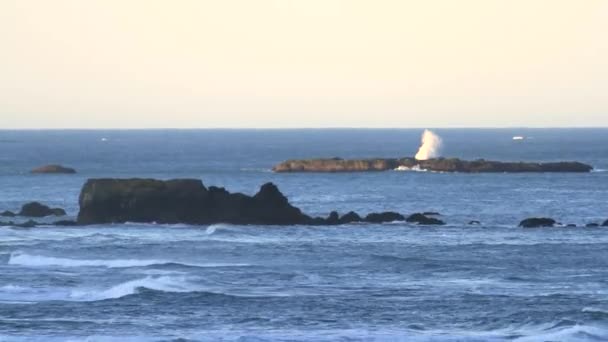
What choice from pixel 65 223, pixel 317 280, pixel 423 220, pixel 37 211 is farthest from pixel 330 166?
pixel 317 280

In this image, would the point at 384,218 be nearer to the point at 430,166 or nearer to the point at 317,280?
the point at 317,280

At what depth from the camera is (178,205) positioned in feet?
242

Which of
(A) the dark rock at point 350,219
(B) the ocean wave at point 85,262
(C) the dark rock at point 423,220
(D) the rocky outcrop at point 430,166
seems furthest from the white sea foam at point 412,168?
(B) the ocean wave at point 85,262

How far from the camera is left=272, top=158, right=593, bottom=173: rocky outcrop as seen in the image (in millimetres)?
126500

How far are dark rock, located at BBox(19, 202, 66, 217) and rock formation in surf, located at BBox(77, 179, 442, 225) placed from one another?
5941mm

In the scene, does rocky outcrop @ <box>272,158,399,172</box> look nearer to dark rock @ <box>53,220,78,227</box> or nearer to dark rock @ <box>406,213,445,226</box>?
dark rock @ <box>406,213,445,226</box>

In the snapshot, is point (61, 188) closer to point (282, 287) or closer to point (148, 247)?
point (148, 247)

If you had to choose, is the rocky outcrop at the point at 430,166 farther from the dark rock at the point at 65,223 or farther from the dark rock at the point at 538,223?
the dark rock at the point at 65,223

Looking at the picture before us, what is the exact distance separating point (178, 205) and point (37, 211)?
31.3ft

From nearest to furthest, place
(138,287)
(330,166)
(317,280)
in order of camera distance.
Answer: (138,287)
(317,280)
(330,166)

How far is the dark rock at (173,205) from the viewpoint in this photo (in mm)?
73125

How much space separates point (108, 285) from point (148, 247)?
11.9 meters

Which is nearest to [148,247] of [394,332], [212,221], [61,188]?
[212,221]

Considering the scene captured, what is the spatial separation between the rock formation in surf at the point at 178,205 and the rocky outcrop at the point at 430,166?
54.1m
